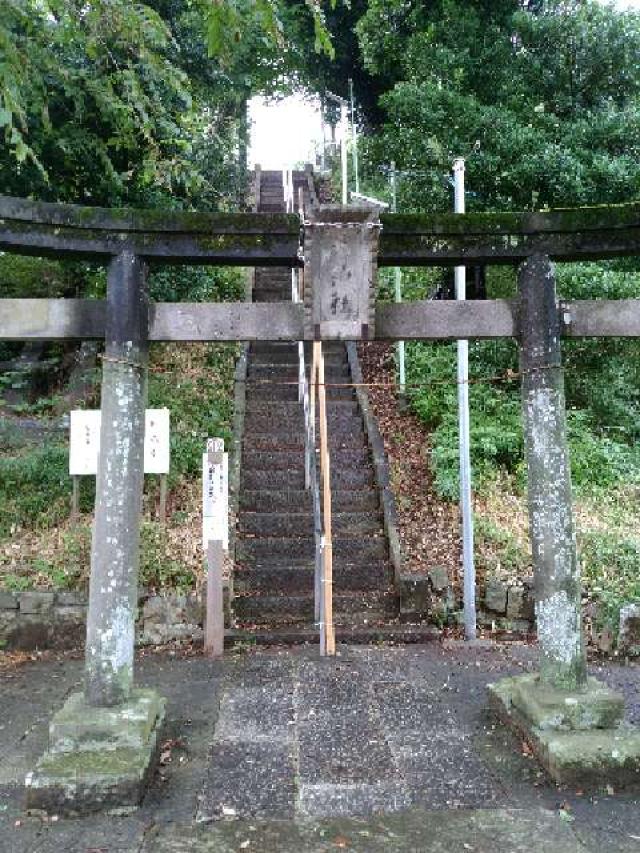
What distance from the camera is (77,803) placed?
378 cm

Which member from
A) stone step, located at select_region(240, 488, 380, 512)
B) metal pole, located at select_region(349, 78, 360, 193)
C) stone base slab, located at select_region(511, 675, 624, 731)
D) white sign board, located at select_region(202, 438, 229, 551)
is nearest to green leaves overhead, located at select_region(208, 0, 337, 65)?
white sign board, located at select_region(202, 438, 229, 551)

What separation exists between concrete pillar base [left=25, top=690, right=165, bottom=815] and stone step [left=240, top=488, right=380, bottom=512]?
420 centimetres

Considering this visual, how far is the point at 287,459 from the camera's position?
935 centimetres

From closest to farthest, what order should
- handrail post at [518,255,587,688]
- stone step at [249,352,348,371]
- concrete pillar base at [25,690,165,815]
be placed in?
concrete pillar base at [25,690,165,815] < handrail post at [518,255,587,688] < stone step at [249,352,348,371]

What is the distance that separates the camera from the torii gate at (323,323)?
14.3ft

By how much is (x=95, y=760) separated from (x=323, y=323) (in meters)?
2.89

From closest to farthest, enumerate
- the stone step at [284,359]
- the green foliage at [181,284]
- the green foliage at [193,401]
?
the green foliage at [193,401] → the green foliage at [181,284] → the stone step at [284,359]

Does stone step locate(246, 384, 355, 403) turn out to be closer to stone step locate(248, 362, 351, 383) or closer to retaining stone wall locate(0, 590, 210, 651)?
stone step locate(248, 362, 351, 383)

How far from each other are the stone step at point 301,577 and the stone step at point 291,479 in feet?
4.67

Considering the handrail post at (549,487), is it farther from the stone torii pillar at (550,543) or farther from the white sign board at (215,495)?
the white sign board at (215,495)

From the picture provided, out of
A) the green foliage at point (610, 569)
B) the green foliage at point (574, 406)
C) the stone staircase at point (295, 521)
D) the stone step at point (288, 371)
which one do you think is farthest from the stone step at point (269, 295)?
the green foliage at point (610, 569)

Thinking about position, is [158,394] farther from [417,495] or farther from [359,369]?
[417,495]

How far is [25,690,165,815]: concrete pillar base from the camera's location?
3.78 m

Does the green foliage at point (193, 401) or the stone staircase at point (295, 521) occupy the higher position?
the green foliage at point (193, 401)
